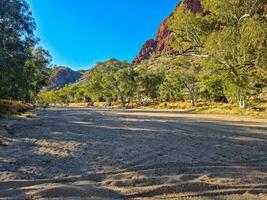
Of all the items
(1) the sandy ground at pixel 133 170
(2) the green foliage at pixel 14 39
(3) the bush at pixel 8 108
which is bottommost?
(1) the sandy ground at pixel 133 170

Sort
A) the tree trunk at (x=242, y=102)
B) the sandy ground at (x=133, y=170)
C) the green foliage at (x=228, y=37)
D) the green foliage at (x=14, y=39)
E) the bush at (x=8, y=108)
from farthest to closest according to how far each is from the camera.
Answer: the tree trunk at (x=242, y=102), the bush at (x=8, y=108), the green foliage at (x=228, y=37), the green foliage at (x=14, y=39), the sandy ground at (x=133, y=170)

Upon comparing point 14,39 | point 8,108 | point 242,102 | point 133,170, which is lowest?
point 133,170

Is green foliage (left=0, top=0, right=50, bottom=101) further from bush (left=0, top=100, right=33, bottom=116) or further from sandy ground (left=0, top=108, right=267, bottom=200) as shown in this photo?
bush (left=0, top=100, right=33, bottom=116)

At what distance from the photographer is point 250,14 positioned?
870 inches

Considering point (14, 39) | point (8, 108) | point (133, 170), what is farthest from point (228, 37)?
point (8, 108)

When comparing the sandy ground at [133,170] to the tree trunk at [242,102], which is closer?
the sandy ground at [133,170]

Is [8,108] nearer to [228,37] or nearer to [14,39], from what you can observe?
[14,39]

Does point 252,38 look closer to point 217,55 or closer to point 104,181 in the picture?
point 217,55

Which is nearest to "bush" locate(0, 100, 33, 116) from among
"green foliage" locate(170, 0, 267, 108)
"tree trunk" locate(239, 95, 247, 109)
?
"green foliage" locate(170, 0, 267, 108)

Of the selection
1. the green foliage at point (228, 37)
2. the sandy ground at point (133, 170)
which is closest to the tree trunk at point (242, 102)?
the green foliage at point (228, 37)

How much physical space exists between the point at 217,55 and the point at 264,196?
19.4 meters

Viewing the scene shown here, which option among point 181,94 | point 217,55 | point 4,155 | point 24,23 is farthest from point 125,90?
point 4,155

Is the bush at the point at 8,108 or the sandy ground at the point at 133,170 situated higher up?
the bush at the point at 8,108

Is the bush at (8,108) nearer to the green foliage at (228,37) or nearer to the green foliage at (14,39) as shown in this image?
the green foliage at (14,39)
